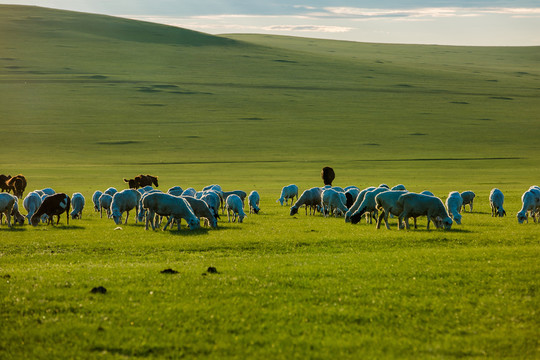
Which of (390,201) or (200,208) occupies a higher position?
(390,201)

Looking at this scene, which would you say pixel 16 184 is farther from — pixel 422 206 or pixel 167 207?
pixel 422 206

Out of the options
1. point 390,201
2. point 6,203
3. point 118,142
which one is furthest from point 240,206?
point 118,142

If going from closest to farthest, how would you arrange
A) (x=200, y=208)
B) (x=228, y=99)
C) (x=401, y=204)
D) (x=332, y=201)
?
(x=401, y=204) → (x=200, y=208) → (x=332, y=201) → (x=228, y=99)

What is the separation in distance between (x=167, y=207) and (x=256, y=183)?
29.7 m

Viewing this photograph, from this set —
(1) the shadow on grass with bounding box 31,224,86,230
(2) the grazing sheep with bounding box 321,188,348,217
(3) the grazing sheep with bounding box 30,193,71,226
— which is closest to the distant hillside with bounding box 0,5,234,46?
(2) the grazing sheep with bounding box 321,188,348,217

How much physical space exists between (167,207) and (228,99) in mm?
90606

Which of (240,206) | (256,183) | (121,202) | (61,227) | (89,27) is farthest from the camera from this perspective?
(89,27)

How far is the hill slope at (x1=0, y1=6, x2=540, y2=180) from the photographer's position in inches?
3004

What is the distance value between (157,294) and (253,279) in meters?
2.03

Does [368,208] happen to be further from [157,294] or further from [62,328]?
[62,328]

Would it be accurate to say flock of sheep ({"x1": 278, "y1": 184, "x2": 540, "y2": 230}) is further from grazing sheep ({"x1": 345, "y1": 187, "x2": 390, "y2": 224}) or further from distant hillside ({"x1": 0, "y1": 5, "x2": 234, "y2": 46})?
distant hillside ({"x1": 0, "y1": 5, "x2": 234, "y2": 46})

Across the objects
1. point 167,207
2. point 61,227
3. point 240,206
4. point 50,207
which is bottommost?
point 61,227

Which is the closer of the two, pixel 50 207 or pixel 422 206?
pixel 422 206

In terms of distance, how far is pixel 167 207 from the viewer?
19234 mm
